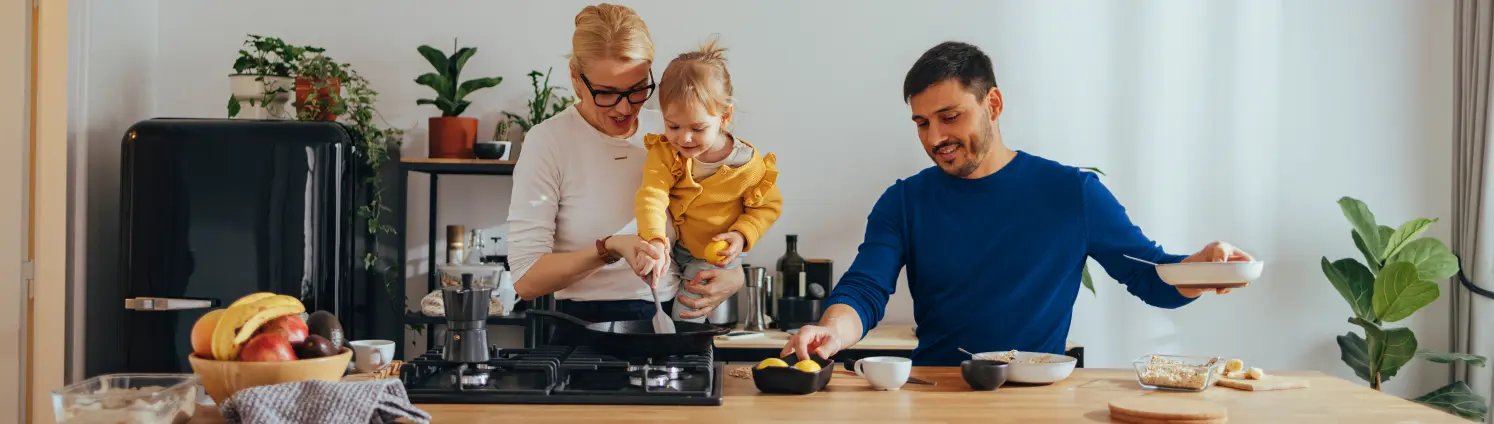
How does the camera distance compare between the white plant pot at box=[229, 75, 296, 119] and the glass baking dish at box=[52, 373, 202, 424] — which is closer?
the glass baking dish at box=[52, 373, 202, 424]

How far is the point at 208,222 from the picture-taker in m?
3.41

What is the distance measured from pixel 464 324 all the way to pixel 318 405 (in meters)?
0.35

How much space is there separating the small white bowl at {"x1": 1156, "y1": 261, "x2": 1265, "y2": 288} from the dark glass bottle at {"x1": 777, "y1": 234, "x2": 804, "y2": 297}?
80.8 inches

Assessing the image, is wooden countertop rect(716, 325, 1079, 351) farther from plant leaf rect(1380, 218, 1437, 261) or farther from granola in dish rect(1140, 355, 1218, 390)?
granola in dish rect(1140, 355, 1218, 390)

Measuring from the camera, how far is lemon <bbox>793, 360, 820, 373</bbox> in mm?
1758

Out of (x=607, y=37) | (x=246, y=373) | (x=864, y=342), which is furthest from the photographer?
(x=864, y=342)

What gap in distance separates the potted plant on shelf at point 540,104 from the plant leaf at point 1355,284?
2783 mm

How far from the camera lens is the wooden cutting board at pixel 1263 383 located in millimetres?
1849

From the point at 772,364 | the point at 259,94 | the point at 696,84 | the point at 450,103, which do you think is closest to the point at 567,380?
the point at 772,364

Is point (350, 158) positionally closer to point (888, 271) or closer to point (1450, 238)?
point (888, 271)

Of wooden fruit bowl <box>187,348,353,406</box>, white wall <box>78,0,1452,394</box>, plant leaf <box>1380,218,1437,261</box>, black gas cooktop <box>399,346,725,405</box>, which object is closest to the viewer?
wooden fruit bowl <box>187,348,353,406</box>

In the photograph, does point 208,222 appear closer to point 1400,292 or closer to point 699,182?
point 699,182

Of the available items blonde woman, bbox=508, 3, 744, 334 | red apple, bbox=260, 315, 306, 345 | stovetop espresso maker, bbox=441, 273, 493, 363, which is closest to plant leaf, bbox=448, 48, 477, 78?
blonde woman, bbox=508, 3, 744, 334

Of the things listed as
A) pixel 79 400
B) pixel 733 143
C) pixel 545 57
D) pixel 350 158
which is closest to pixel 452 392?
pixel 79 400
